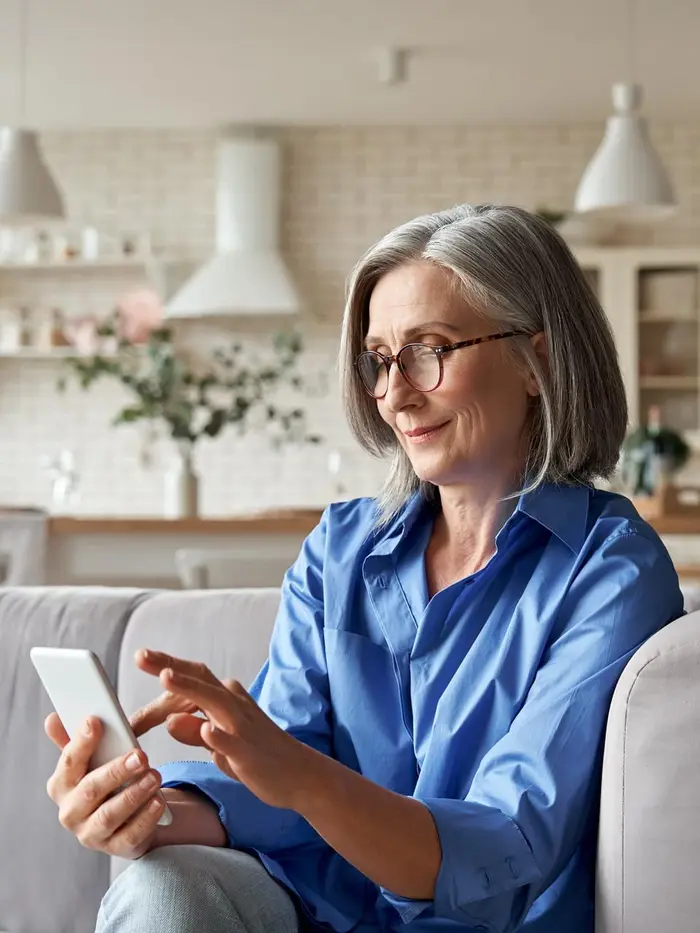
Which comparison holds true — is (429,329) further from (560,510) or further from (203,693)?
(203,693)

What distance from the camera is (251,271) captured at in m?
6.96

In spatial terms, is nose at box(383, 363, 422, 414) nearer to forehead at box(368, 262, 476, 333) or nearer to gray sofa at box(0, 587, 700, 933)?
forehead at box(368, 262, 476, 333)

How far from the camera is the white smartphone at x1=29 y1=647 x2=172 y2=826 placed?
1.22 metres

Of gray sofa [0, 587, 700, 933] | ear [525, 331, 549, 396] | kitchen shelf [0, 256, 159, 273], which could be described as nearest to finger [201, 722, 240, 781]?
ear [525, 331, 549, 396]

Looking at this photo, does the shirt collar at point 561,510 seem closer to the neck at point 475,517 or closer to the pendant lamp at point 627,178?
the neck at point 475,517

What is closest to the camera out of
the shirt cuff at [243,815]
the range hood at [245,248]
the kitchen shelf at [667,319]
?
the shirt cuff at [243,815]

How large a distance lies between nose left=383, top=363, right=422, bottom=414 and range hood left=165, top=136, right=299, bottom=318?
212 inches

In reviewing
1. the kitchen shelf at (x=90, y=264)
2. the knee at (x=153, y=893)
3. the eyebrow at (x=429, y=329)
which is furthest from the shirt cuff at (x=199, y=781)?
the kitchen shelf at (x=90, y=264)

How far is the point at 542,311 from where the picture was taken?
5.06 ft

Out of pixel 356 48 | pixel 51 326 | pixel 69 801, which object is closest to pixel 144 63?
pixel 356 48

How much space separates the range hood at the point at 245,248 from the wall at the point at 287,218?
161mm

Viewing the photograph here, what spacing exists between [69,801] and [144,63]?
5.30 meters

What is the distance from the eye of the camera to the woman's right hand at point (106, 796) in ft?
4.12

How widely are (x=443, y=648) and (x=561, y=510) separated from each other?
0.68 feet
